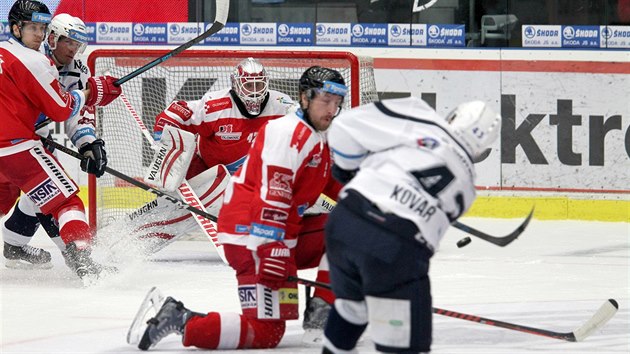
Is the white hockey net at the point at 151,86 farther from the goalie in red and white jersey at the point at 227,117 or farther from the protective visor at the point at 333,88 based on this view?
the protective visor at the point at 333,88

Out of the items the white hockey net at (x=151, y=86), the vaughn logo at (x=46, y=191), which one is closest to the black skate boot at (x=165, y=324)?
the vaughn logo at (x=46, y=191)

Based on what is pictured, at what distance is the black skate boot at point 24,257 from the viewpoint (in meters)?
5.82

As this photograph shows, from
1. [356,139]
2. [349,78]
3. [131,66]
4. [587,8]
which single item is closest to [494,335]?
[356,139]

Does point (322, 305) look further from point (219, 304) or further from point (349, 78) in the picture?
point (349, 78)

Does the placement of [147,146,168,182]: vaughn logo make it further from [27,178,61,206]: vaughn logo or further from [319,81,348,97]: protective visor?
[319,81,348,97]: protective visor

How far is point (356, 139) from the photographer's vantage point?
309 centimetres

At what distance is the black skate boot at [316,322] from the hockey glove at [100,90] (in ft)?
6.62

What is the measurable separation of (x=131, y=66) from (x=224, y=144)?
1.32m

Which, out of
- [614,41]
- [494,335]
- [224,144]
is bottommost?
[494,335]

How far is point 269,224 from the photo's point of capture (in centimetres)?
381

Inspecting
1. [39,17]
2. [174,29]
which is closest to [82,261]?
[39,17]

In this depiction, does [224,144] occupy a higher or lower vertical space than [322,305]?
higher

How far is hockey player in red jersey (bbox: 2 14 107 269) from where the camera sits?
5.54 metres

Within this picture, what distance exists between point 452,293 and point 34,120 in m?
1.80
